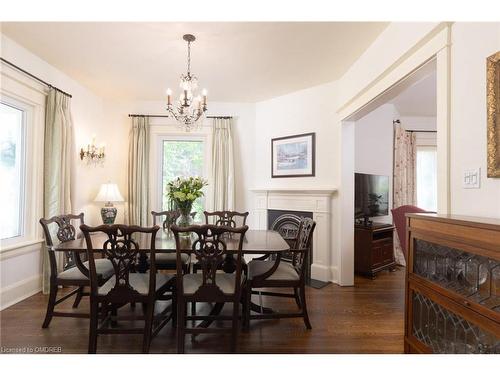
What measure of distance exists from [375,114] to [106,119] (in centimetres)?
455

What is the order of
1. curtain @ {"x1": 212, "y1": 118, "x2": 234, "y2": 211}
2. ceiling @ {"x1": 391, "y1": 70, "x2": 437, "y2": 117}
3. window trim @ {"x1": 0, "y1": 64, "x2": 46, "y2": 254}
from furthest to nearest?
curtain @ {"x1": 212, "y1": 118, "x2": 234, "y2": 211} < ceiling @ {"x1": 391, "y1": 70, "x2": 437, "y2": 117} < window trim @ {"x1": 0, "y1": 64, "x2": 46, "y2": 254}

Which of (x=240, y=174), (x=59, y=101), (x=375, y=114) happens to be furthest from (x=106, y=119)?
(x=375, y=114)

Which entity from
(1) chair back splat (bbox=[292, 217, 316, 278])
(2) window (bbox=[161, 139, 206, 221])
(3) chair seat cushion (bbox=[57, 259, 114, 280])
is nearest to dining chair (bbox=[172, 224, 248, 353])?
(1) chair back splat (bbox=[292, 217, 316, 278])

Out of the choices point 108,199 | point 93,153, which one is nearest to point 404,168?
point 108,199

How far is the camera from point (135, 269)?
8.85 ft

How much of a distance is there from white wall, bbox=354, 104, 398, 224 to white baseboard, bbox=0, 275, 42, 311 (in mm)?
4740

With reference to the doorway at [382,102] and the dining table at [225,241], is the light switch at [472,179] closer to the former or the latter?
the doorway at [382,102]

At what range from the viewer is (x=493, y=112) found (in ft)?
4.63

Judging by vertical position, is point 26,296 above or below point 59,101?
below

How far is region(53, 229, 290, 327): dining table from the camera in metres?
2.10

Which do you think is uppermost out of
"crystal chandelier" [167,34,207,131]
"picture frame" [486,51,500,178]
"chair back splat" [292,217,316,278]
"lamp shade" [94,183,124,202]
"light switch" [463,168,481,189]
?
"crystal chandelier" [167,34,207,131]

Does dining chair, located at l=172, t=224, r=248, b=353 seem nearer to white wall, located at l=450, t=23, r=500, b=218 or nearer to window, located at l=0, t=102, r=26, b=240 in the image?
white wall, located at l=450, t=23, r=500, b=218

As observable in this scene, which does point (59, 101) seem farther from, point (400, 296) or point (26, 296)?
point (400, 296)

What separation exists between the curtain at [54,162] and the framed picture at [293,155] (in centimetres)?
290
